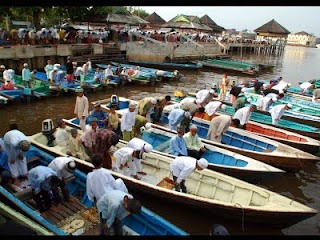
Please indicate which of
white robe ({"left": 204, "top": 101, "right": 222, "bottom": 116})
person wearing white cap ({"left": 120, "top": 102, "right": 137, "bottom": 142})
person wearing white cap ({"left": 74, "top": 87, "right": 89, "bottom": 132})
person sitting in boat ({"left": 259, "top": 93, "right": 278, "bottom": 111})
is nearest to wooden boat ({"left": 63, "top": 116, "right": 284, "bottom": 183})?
person wearing white cap ({"left": 120, "top": 102, "right": 137, "bottom": 142})

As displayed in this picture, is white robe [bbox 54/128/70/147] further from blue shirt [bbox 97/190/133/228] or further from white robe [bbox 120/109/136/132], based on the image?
blue shirt [bbox 97/190/133/228]

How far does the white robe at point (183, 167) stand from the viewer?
5852 millimetres

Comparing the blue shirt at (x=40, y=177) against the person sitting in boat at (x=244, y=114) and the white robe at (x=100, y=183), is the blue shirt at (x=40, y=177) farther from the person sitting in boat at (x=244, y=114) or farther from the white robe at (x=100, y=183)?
the person sitting in boat at (x=244, y=114)

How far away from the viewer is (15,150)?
5.91 m

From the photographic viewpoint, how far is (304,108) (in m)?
13.6

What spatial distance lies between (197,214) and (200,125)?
4268 mm

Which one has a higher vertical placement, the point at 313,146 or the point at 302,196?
the point at 313,146

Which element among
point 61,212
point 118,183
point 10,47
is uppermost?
point 10,47

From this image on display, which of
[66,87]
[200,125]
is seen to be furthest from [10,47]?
[200,125]

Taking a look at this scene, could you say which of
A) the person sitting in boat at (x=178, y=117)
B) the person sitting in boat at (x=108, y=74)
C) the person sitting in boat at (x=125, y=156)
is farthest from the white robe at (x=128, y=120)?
the person sitting in boat at (x=108, y=74)

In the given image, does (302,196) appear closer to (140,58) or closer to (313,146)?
(313,146)

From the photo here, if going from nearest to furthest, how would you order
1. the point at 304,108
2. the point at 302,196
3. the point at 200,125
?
the point at 302,196, the point at 200,125, the point at 304,108

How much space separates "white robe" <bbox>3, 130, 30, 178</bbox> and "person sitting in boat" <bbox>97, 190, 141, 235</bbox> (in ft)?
8.56

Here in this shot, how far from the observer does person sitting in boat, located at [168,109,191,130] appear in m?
9.13
